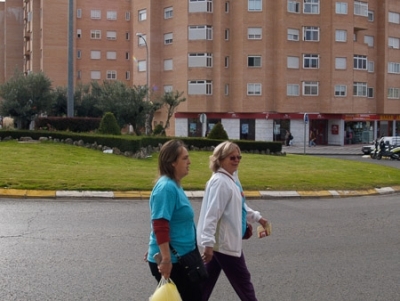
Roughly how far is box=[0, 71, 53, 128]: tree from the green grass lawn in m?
6.85

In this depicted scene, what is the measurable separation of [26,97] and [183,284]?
28649 mm

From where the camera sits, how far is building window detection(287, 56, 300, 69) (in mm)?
61344

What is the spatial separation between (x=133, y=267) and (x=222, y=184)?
2.63m

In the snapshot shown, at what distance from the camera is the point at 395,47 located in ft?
219

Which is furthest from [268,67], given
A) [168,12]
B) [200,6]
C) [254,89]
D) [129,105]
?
[129,105]

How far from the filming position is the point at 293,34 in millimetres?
61344

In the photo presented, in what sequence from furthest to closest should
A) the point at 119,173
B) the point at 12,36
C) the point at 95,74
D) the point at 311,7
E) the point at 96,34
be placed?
the point at 12,36, the point at 95,74, the point at 96,34, the point at 311,7, the point at 119,173

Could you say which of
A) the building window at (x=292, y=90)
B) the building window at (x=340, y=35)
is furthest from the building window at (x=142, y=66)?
the building window at (x=340, y=35)

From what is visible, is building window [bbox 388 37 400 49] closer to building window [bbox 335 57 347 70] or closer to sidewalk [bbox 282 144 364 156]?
building window [bbox 335 57 347 70]

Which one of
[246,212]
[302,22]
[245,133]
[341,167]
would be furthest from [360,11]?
[246,212]

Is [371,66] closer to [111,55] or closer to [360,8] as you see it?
[360,8]

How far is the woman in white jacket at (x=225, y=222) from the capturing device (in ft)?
17.2

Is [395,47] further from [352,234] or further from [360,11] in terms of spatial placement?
[352,234]

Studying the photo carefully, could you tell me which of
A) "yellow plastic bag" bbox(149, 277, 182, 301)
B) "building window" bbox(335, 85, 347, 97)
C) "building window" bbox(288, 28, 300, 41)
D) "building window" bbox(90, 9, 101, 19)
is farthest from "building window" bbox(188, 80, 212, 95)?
"yellow plastic bag" bbox(149, 277, 182, 301)
